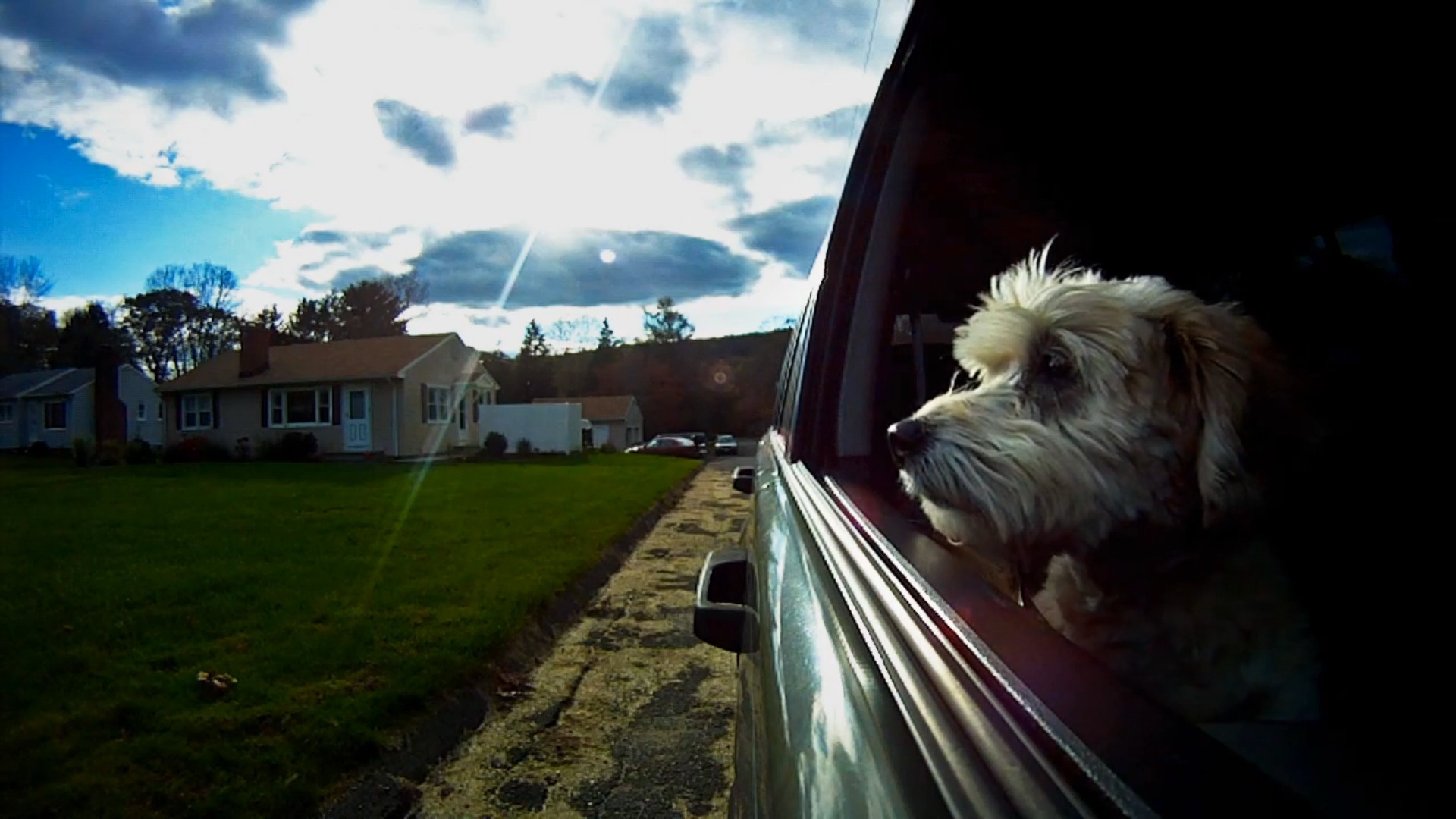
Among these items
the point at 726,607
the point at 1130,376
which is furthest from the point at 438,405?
the point at 1130,376

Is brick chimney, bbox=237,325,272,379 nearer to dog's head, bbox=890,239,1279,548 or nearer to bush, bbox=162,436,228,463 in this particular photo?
bush, bbox=162,436,228,463

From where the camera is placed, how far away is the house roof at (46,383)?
5697 centimetres

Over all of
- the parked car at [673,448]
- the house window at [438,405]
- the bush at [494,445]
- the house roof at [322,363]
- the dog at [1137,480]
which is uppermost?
the house roof at [322,363]

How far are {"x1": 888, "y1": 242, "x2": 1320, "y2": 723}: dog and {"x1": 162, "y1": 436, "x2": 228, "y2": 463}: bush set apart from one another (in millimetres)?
41611

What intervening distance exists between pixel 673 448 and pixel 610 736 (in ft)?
192

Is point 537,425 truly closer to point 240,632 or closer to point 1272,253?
point 240,632

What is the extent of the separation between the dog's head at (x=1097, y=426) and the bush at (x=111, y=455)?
40.6 meters

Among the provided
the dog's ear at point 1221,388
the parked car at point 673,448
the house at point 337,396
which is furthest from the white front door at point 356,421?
the dog's ear at point 1221,388

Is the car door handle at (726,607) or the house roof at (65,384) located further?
the house roof at (65,384)

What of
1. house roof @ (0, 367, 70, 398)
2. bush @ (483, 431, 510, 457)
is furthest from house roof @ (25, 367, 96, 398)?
bush @ (483, 431, 510, 457)

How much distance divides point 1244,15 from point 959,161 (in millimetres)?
855

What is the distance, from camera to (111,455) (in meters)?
35.0

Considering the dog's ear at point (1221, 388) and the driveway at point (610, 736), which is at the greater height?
the dog's ear at point (1221, 388)

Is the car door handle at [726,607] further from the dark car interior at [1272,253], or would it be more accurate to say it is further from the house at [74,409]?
the house at [74,409]
